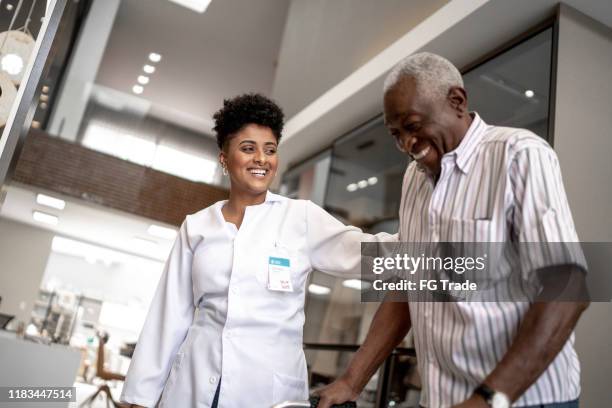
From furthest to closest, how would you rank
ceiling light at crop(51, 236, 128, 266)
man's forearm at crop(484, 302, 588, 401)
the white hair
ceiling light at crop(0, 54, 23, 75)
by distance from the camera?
→ ceiling light at crop(51, 236, 128, 266) < ceiling light at crop(0, 54, 23, 75) < the white hair < man's forearm at crop(484, 302, 588, 401)

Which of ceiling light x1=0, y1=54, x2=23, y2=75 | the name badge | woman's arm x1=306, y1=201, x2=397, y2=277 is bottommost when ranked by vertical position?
the name badge

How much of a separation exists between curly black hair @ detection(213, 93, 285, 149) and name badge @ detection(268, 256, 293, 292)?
393mm

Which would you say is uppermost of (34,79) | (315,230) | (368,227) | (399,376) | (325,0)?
(325,0)

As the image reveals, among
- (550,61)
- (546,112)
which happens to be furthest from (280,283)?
(550,61)

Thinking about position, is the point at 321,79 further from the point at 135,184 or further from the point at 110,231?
the point at 110,231

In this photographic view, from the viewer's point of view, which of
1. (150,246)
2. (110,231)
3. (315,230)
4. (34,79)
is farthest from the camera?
(150,246)

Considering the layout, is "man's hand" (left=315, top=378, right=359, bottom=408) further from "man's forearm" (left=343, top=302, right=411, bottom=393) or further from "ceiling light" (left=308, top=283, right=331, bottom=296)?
"ceiling light" (left=308, top=283, right=331, bottom=296)

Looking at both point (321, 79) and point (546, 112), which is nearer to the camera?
point (546, 112)

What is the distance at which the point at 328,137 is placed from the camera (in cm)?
560

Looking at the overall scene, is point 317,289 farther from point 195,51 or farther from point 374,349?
point 195,51

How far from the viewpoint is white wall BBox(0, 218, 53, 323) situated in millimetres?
10680

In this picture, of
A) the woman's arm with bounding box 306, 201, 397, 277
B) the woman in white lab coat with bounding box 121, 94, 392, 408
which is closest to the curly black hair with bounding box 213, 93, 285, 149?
the woman in white lab coat with bounding box 121, 94, 392, 408

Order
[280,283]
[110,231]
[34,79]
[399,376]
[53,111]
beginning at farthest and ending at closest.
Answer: [110,231] → [53,111] → [399,376] → [34,79] → [280,283]

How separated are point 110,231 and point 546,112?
25.0ft
